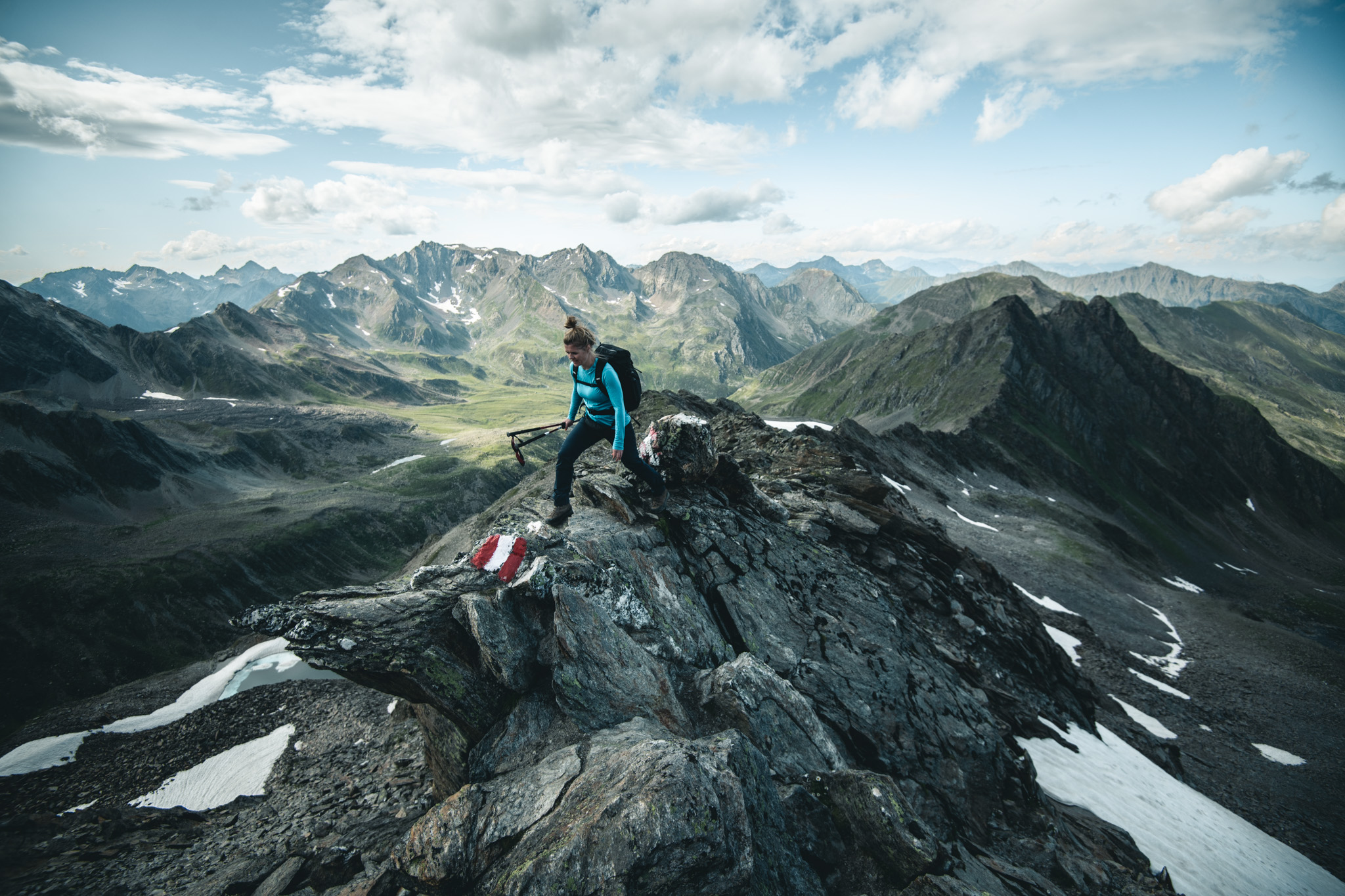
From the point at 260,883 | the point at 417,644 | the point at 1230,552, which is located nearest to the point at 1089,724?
the point at 417,644

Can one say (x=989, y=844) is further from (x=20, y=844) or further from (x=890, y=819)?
(x=20, y=844)

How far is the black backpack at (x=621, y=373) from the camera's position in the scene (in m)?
12.9

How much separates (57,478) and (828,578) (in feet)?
530

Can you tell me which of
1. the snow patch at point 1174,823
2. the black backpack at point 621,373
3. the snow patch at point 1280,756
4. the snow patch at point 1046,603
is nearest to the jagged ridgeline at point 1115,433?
the snow patch at point 1046,603

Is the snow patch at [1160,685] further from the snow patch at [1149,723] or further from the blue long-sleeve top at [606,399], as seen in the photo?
the blue long-sleeve top at [606,399]

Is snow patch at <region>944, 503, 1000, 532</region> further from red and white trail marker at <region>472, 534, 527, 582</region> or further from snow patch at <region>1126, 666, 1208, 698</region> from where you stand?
red and white trail marker at <region>472, 534, 527, 582</region>

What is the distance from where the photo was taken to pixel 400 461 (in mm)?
190250

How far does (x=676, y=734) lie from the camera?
37.1ft

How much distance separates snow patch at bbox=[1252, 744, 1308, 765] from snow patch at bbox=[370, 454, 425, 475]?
204 m

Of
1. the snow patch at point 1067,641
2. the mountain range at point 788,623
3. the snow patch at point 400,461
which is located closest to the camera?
the mountain range at point 788,623

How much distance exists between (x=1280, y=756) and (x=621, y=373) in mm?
66832

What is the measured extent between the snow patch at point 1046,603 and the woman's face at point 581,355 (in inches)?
2446

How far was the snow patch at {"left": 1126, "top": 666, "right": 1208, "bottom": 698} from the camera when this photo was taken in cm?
4791

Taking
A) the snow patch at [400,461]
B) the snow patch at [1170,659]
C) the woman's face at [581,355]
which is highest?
the woman's face at [581,355]
